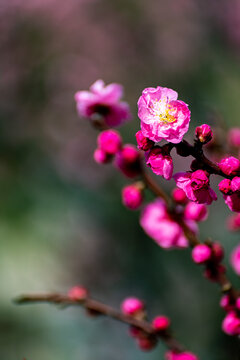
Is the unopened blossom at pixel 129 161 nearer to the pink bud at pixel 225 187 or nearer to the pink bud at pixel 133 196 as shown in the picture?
the pink bud at pixel 133 196

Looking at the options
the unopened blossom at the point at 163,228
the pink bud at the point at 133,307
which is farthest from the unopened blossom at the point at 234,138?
the pink bud at the point at 133,307

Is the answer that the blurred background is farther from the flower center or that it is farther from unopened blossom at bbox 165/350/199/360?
the flower center

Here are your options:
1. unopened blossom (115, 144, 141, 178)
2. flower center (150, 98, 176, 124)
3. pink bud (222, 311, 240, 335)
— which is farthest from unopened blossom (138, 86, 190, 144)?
pink bud (222, 311, 240, 335)

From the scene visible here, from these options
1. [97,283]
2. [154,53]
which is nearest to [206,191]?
[97,283]

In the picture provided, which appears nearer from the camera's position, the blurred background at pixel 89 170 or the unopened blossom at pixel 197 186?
the unopened blossom at pixel 197 186

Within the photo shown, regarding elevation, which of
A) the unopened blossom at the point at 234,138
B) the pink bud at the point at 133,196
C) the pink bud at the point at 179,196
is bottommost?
the pink bud at the point at 179,196
